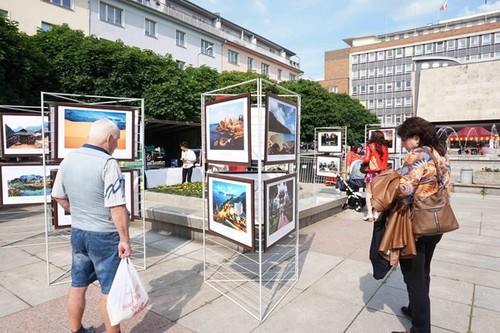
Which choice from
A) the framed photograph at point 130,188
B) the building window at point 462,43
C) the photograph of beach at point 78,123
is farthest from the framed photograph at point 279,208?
the building window at point 462,43

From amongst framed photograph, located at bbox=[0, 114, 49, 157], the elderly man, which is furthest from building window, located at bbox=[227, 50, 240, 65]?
the elderly man

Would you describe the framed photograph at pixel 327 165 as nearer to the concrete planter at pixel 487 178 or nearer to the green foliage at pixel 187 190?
the green foliage at pixel 187 190

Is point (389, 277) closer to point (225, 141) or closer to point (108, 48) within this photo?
point (225, 141)

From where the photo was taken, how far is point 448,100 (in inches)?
1293

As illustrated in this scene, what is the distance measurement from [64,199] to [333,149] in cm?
1066

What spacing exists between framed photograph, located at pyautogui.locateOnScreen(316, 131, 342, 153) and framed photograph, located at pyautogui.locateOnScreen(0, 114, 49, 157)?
9193mm

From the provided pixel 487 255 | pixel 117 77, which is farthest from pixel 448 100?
pixel 487 255

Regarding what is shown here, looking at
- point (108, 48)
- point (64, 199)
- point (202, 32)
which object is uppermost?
point (202, 32)

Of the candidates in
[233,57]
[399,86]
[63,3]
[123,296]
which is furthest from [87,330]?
[399,86]

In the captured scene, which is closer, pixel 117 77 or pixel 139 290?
pixel 139 290

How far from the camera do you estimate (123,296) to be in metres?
2.53

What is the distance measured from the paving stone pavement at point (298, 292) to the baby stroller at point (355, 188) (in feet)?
8.67

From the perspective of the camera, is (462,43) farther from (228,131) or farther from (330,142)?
(228,131)

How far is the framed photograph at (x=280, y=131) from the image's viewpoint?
3.36 meters
